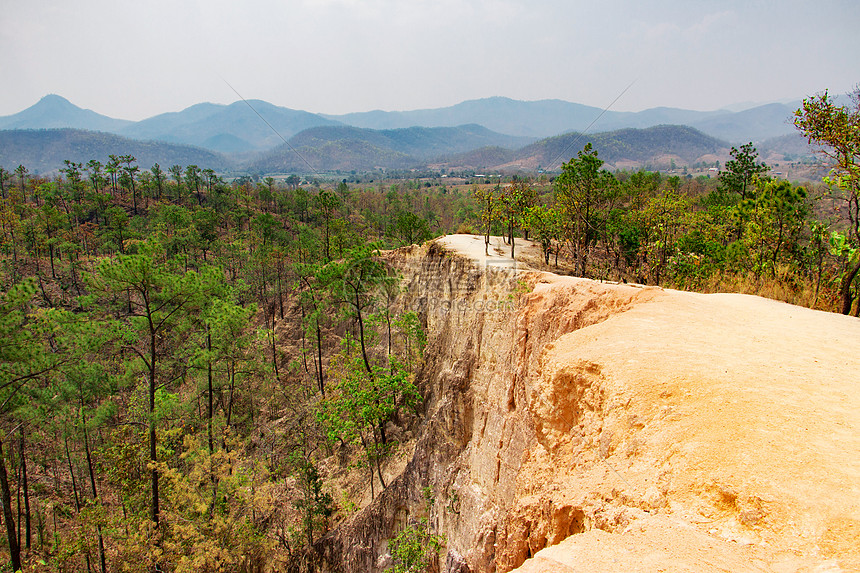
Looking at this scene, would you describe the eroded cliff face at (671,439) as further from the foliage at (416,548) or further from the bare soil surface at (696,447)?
the foliage at (416,548)

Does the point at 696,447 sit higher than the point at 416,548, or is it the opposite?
the point at 696,447

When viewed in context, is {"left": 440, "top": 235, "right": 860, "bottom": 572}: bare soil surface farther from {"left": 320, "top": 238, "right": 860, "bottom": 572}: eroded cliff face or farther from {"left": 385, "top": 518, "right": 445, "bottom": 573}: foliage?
{"left": 385, "top": 518, "right": 445, "bottom": 573}: foliage

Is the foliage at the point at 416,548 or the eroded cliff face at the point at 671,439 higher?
the eroded cliff face at the point at 671,439

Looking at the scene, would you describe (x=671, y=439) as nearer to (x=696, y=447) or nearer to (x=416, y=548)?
(x=696, y=447)

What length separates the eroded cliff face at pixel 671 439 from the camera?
3922mm

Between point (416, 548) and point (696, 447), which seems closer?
point (696, 447)

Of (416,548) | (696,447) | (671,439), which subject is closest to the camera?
(696,447)

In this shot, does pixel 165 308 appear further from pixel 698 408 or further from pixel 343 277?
pixel 698 408

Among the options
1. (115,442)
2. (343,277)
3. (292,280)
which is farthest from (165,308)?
(292,280)

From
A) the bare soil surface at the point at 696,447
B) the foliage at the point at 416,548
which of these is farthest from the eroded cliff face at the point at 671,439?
the foliage at the point at 416,548

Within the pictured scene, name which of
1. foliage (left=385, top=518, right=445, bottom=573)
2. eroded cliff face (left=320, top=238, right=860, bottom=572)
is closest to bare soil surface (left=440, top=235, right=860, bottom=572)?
eroded cliff face (left=320, top=238, right=860, bottom=572)

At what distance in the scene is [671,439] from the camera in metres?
5.35

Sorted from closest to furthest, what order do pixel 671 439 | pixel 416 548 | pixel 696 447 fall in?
pixel 696 447 → pixel 671 439 → pixel 416 548

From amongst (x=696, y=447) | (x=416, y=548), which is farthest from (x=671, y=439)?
(x=416, y=548)
